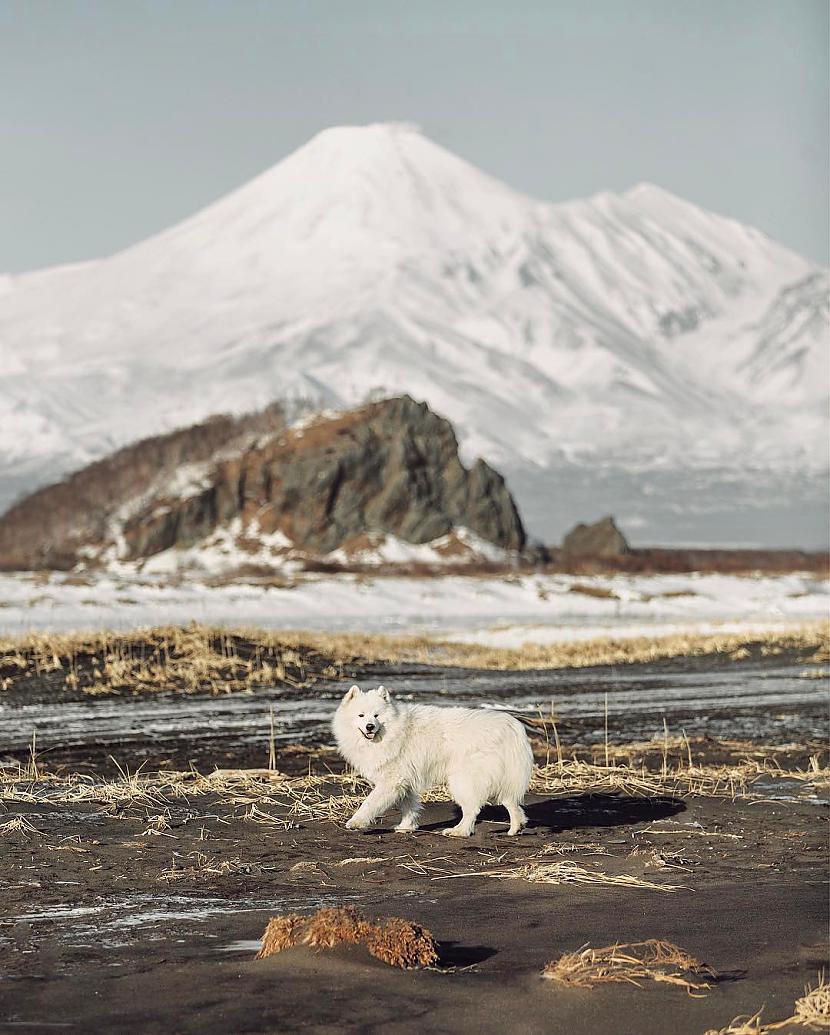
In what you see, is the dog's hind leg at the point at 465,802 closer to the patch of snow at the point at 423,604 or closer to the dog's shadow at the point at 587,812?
the dog's shadow at the point at 587,812

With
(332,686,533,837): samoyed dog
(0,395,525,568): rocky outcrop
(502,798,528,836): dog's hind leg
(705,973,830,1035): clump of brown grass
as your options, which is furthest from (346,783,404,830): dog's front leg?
(0,395,525,568): rocky outcrop

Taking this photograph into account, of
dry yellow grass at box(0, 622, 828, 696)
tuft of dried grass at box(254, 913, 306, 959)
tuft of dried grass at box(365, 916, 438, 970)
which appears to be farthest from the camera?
dry yellow grass at box(0, 622, 828, 696)

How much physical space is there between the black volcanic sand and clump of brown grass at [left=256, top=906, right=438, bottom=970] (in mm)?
73

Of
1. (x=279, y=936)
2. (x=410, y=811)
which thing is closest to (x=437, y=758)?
(x=410, y=811)

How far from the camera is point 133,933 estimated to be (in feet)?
25.3

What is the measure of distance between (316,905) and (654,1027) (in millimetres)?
2972

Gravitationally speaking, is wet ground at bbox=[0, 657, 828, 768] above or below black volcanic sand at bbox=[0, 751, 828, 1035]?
above

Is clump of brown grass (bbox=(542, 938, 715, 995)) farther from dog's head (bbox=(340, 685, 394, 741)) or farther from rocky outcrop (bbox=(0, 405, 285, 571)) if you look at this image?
rocky outcrop (bbox=(0, 405, 285, 571))

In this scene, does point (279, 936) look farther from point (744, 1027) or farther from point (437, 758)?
point (437, 758)

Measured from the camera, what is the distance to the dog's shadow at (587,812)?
11.9m

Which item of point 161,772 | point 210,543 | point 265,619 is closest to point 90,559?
point 210,543

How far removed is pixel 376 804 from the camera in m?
11.2

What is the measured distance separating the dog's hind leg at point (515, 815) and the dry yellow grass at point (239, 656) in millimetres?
10736

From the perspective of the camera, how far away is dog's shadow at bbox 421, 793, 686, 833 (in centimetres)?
1185
